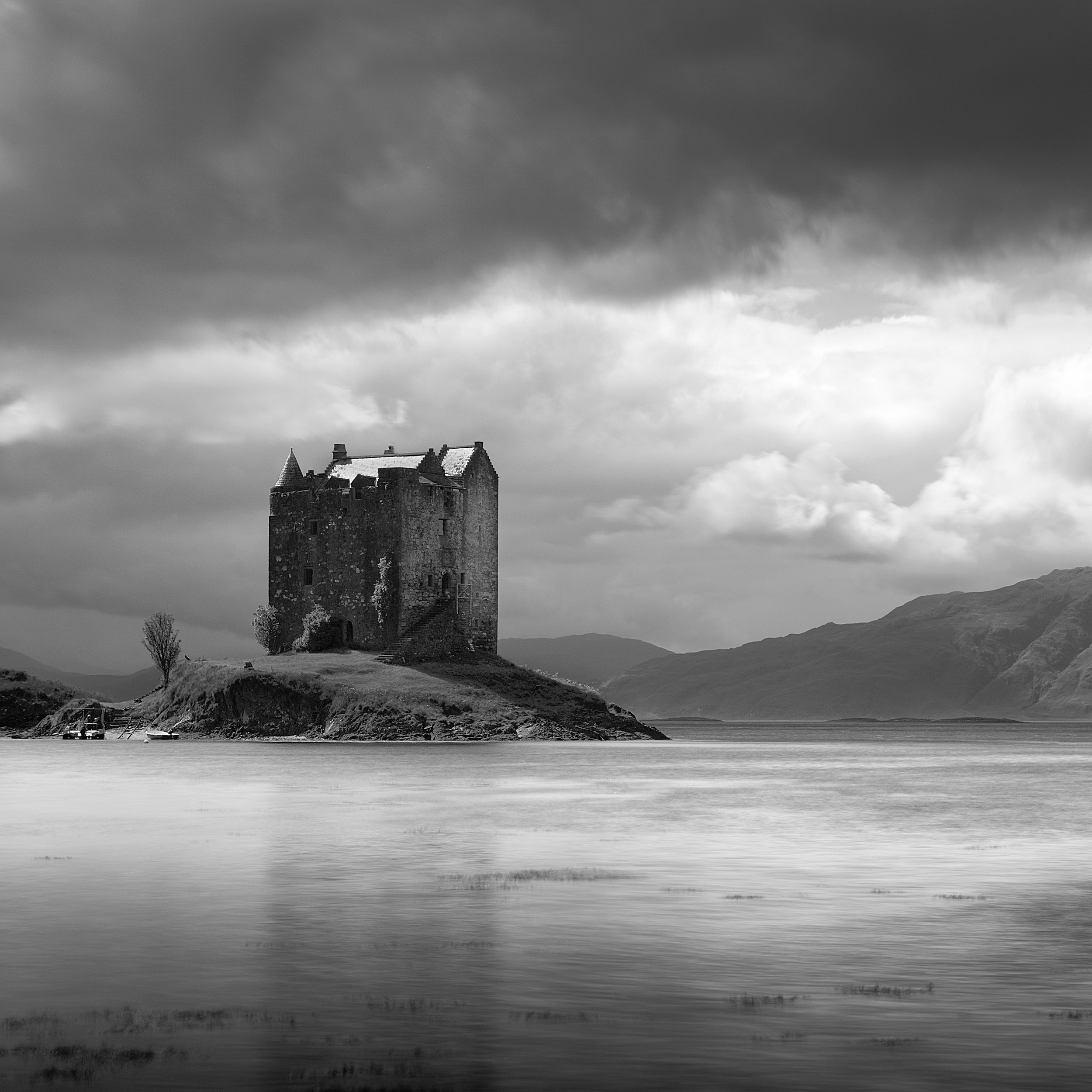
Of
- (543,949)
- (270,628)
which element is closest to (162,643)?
(270,628)

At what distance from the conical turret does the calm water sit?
110576mm

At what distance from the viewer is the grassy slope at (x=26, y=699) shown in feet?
595

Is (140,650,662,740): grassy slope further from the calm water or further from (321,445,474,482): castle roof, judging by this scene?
the calm water

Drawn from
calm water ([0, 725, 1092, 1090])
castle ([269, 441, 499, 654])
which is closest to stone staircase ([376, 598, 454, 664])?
castle ([269, 441, 499, 654])

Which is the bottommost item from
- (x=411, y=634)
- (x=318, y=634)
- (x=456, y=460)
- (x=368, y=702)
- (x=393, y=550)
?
(x=368, y=702)

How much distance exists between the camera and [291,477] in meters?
167

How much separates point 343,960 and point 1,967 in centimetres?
481

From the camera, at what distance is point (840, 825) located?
49.2 metres

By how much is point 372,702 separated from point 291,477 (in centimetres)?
3474

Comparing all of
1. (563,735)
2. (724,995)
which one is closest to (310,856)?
(724,995)

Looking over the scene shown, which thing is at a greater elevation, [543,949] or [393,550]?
[393,550]

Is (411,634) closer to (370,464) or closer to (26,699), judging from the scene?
(370,464)

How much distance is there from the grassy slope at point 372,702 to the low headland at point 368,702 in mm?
92

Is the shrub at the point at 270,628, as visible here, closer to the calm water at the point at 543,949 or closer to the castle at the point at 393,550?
the castle at the point at 393,550
